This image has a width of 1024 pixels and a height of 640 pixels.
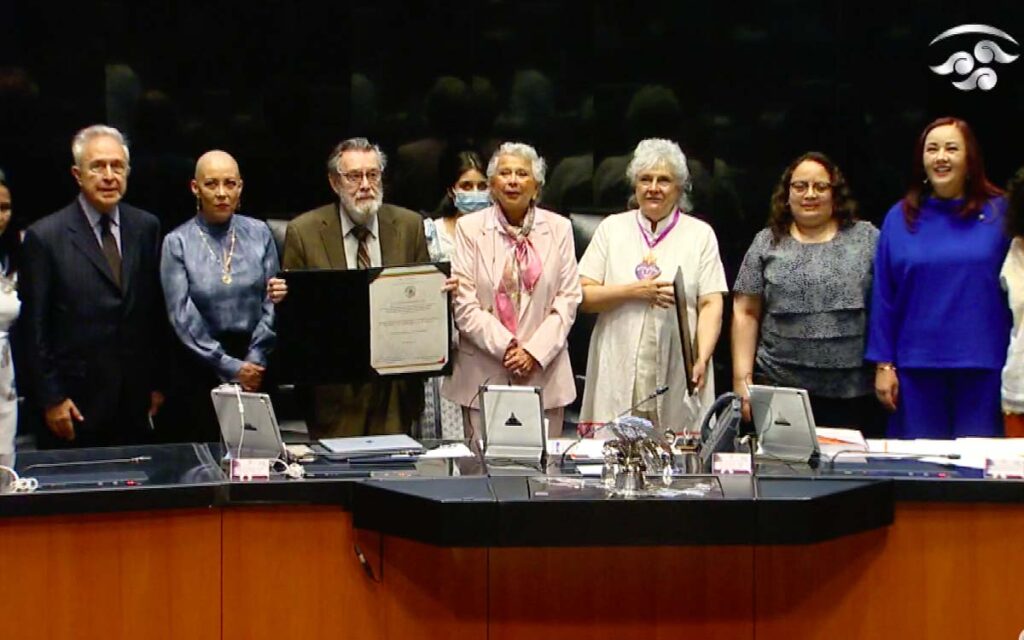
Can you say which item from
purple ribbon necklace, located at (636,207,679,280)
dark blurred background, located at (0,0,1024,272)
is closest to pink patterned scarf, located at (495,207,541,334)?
purple ribbon necklace, located at (636,207,679,280)

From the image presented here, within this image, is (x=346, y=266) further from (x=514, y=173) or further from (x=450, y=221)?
(x=450, y=221)

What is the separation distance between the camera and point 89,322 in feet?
18.7

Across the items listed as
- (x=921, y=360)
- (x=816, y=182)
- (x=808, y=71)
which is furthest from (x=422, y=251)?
(x=808, y=71)

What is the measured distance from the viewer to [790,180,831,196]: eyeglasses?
5.82 meters

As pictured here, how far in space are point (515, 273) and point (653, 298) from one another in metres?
0.53

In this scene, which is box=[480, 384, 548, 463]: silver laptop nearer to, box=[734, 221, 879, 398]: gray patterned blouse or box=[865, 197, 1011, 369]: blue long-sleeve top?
box=[734, 221, 879, 398]: gray patterned blouse

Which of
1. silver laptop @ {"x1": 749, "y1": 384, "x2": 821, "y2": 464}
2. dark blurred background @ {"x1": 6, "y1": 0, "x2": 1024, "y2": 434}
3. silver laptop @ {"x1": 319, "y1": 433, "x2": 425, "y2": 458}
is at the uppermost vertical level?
dark blurred background @ {"x1": 6, "y1": 0, "x2": 1024, "y2": 434}

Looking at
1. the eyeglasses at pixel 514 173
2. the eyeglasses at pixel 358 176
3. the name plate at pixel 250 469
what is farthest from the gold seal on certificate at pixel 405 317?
the name plate at pixel 250 469

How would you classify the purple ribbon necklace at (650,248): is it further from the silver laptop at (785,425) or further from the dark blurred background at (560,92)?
the silver laptop at (785,425)

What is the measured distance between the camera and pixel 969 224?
18.9ft

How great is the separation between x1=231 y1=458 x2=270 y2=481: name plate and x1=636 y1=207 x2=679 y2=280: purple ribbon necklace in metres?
2.13

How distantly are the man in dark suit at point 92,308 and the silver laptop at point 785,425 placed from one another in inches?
93.4

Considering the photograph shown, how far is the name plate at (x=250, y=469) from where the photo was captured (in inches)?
167

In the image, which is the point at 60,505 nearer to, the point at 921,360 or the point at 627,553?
the point at 627,553
